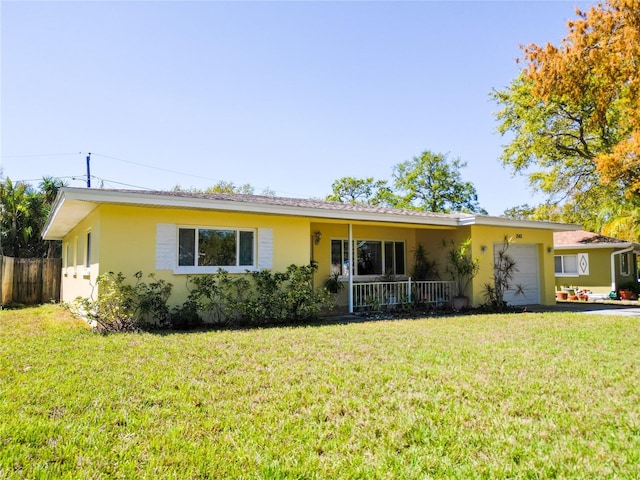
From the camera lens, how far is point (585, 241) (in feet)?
67.2

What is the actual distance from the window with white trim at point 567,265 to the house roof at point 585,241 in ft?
3.28

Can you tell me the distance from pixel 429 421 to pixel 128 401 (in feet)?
9.40

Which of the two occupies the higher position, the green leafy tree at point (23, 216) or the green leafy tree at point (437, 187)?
the green leafy tree at point (437, 187)

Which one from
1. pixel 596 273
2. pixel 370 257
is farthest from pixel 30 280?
pixel 596 273

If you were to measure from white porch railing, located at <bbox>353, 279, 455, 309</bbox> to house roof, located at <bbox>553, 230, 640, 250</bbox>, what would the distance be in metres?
10.4

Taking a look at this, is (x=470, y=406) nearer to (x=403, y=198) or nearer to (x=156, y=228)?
(x=156, y=228)

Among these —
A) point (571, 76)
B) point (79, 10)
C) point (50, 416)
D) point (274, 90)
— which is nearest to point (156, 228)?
point (79, 10)

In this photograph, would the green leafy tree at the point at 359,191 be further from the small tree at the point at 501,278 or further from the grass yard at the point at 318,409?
the grass yard at the point at 318,409

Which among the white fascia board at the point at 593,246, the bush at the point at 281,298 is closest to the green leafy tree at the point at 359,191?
the white fascia board at the point at 593,246

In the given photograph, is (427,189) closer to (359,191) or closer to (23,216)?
(359,191)

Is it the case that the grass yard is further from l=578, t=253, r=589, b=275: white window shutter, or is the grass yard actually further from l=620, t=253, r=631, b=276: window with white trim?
l=620, t=253, r=631, b=276: window with white trim

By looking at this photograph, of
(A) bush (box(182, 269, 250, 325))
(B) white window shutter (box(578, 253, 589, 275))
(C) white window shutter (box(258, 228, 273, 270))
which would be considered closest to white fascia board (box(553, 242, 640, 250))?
(B) white window shutter (box(578, 253, 589, 275))

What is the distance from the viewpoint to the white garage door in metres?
14.8

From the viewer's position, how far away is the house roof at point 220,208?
8.49 m
